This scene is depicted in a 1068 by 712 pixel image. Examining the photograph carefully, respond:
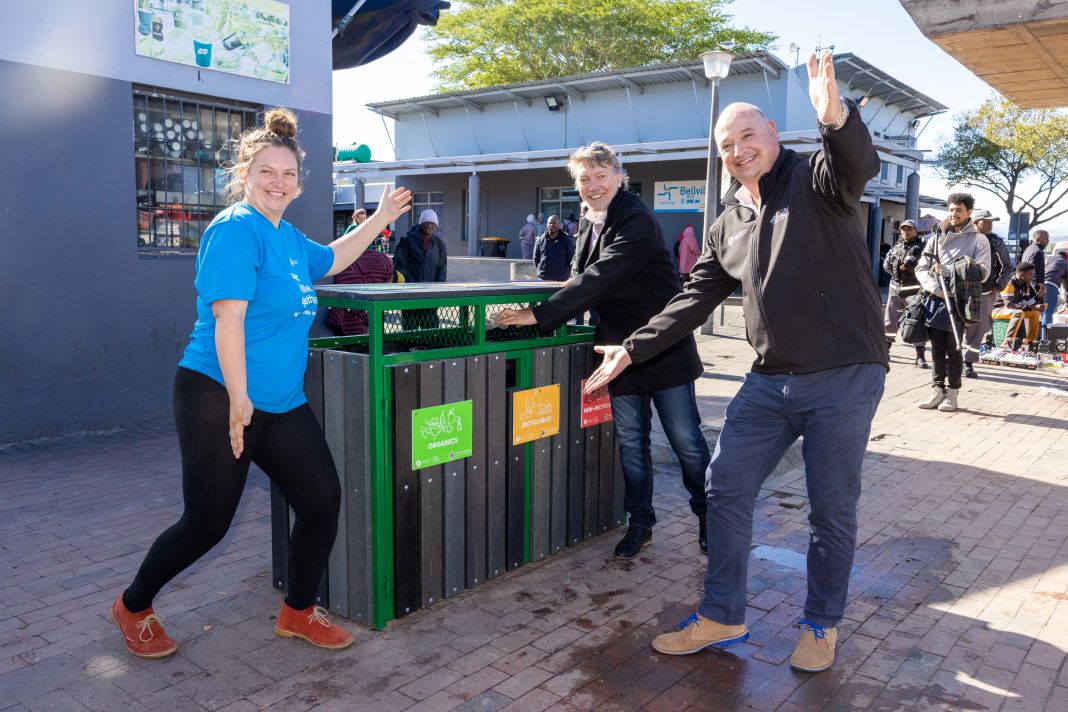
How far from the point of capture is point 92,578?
405 centimetres

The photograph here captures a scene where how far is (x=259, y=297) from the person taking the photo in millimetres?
2986

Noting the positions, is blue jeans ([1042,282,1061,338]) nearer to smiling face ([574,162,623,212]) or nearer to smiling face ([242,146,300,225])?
smiling face ([574,162,623,212])

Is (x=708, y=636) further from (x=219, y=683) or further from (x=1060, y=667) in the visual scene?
(x=219, y=683)

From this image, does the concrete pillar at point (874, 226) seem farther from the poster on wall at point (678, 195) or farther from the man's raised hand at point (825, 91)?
the man's raised hand at point (825, 91)

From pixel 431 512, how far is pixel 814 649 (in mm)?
1651

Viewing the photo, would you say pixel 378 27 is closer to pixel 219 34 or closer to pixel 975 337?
pixel 219 34

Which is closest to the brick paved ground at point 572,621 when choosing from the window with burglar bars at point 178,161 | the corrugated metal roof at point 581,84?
the window with burglar bars at point 178,161

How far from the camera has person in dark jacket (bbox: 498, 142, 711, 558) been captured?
13.4 ft

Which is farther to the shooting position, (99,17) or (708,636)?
(99,17)

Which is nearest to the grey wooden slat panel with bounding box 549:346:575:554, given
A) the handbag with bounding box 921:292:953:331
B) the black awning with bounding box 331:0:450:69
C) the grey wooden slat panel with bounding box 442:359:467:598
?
the grey wooden slat panel with bounding box 442:359:467:598

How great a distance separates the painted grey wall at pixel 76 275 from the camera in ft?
20.6

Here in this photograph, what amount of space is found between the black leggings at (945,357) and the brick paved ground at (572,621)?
2.76m

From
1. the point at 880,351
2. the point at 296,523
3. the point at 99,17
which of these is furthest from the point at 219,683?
the point at 99,17

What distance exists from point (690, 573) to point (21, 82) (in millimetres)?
5805
